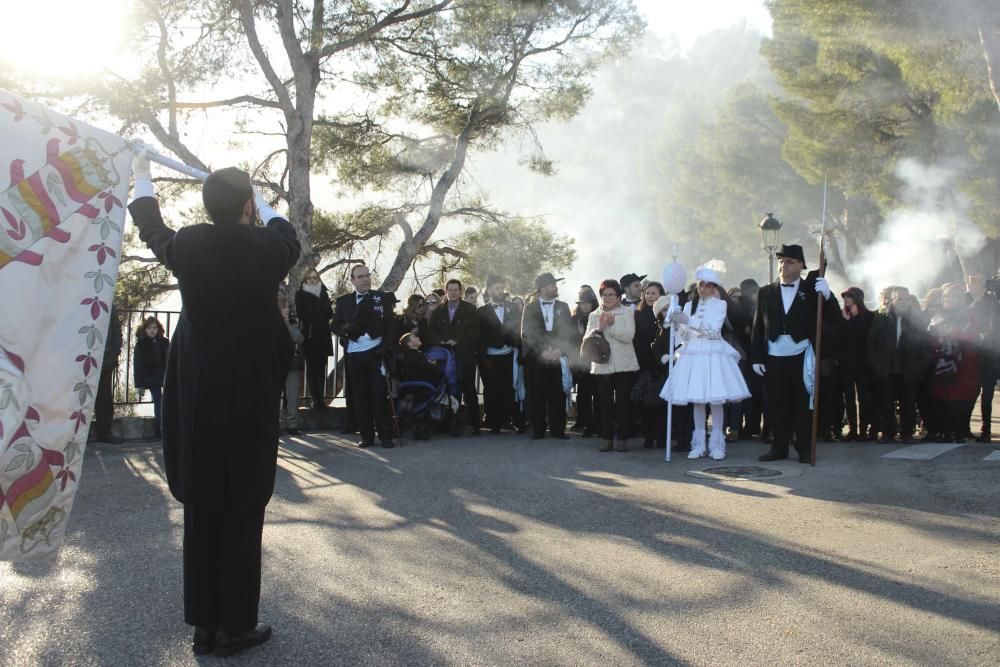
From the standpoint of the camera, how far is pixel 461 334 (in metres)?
12.0

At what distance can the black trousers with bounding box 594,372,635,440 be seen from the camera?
10.2 metres

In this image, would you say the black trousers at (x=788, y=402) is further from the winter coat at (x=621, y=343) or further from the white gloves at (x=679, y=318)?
the winter coat at (x=621, y=343)

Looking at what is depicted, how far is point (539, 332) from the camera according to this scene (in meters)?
11.4

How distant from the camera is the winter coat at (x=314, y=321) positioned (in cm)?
1243

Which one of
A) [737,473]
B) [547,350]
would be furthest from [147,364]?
[737,473]

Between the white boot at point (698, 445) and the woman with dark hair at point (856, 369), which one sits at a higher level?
the woman with dark hair at point (856, 369)

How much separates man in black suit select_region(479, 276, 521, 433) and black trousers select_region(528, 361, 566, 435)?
2.54ft

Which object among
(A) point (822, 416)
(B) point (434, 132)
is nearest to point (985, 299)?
(A) point (822, 416)

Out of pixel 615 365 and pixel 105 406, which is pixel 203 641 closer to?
pixel 615 365

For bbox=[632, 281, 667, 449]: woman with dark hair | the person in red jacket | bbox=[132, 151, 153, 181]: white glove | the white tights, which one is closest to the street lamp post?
the person in red jacket

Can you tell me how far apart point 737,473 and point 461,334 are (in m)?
4.63

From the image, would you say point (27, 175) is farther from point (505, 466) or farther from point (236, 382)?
point (505, 466)

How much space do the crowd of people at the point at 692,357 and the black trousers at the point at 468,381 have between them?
15 millimetres

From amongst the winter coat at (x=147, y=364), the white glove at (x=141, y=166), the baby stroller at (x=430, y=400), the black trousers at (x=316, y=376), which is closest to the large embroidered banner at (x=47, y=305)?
the white glove at (x=141, y=166)
